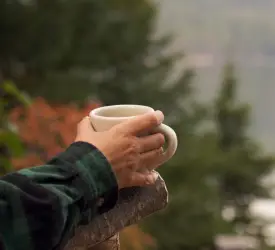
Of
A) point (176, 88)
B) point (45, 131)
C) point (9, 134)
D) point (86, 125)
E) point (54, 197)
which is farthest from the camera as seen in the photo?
point (176, 88)

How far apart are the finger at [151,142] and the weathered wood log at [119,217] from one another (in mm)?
64

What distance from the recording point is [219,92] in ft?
9.34

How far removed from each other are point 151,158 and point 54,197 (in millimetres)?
118

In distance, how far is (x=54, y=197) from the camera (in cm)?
43

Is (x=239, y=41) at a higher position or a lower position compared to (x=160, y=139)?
higher

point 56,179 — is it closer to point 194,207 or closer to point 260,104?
point 194,207

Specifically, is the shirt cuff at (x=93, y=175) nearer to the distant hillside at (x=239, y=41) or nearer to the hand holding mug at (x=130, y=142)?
the hand holding mug at (x=130, y=142)

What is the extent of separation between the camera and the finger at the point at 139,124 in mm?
494

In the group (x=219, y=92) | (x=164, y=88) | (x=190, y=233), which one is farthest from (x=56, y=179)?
(x=219, y=92)

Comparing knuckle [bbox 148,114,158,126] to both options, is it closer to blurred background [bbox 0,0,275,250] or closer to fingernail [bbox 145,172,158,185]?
fingernail [bbox 145,172,158,185]

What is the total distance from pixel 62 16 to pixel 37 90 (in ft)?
1.01

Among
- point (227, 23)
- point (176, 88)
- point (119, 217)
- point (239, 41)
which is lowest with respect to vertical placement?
point (119, 217)

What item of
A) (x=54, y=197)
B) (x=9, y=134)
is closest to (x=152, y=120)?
(x=54, y=197)

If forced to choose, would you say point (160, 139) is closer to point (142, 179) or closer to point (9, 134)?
point (142, 179)
